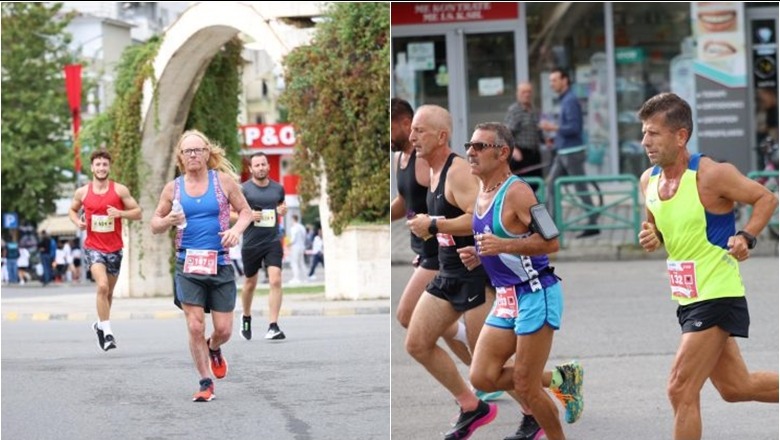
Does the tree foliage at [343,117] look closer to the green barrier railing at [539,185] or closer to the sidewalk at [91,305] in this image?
the sidewalk at [91,305]

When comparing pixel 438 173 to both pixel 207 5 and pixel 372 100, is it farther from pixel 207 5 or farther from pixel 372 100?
pixel 207 5

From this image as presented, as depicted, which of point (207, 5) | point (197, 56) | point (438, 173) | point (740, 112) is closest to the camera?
point (438, 173)

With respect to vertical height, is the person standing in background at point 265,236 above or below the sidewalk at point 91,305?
above

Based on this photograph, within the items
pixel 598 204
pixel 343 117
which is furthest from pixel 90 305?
pixel 598 204

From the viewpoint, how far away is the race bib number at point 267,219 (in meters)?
9.23

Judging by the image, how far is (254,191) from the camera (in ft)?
29.3

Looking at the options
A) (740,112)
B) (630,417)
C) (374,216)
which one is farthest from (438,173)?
(740,112)

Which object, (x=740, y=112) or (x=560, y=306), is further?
(x=740, y=112)

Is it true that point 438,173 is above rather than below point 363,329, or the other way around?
above

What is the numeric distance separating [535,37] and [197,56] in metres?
13.1

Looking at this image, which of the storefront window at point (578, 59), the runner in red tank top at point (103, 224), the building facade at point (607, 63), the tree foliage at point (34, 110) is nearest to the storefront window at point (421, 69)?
the building facade at point (607, 63)

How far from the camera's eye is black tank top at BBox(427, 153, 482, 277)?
800 cm

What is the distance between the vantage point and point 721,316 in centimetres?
662

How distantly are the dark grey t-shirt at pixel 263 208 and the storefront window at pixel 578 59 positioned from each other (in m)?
15.0
